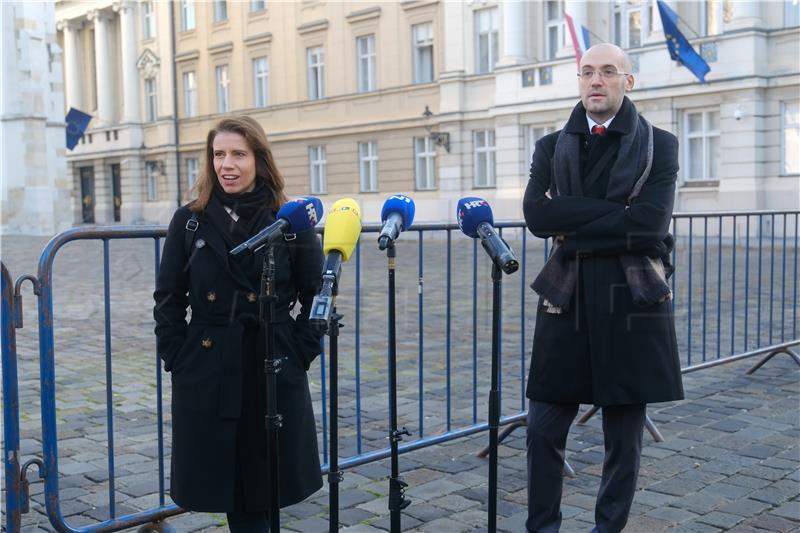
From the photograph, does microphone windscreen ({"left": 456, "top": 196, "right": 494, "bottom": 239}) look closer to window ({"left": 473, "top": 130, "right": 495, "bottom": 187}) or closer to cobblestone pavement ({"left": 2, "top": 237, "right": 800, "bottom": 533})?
cobblestone pavement ({"left": 2, "top": 237, "right": 800, "bottom": 533})

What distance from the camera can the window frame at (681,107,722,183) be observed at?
26672 millimetres

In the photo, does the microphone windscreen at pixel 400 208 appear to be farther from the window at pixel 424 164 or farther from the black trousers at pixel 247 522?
the window at pixel 424 164

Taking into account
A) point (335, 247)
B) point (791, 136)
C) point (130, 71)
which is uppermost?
point (130, 71)

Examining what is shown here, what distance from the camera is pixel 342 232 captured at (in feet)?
9.55

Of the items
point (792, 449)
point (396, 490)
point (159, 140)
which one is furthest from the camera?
point (159, 140)

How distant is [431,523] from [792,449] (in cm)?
249

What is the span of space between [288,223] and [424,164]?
106 feet

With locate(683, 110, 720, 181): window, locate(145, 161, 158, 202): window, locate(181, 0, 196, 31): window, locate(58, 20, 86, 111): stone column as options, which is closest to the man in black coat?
locate(683, 110, 720, 181): window

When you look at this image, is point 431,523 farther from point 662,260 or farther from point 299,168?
point 299,168

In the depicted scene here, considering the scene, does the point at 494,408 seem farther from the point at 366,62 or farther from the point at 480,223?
the point at 366,62

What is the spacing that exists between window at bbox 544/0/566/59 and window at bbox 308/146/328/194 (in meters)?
11.0

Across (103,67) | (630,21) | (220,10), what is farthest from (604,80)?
(103,67)

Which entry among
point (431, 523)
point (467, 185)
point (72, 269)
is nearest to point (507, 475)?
point (431, 523)

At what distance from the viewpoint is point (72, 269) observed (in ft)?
64.9
